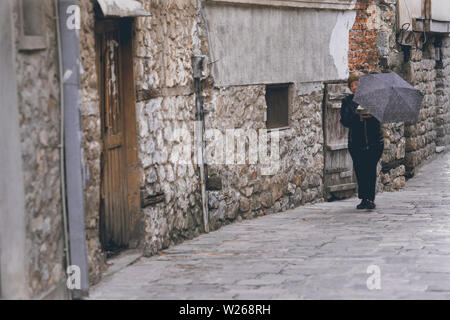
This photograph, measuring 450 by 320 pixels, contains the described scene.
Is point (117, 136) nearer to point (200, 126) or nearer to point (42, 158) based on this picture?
point (200, 126)

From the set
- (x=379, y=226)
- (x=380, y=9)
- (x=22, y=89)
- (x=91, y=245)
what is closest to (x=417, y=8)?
(x=380, y=9)

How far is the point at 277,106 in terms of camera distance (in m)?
12.1

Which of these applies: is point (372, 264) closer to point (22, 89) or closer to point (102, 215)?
point (102, 215)

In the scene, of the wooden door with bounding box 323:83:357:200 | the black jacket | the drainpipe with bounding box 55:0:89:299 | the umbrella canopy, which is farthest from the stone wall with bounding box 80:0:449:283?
the umbrella canopy

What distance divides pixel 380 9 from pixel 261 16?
374 centimetres

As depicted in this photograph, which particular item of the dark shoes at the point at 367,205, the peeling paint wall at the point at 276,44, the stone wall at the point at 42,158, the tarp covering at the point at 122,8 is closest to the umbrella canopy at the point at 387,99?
the peeling paint wall at the point at 276,44

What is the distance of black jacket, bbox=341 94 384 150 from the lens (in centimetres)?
1143

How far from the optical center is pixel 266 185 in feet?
38.1

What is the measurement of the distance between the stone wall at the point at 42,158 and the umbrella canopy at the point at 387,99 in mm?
5313

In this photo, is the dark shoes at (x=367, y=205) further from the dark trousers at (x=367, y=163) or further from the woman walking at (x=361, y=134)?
the woman walking at (x=361, y=134)

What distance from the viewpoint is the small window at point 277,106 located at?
11.9 metres

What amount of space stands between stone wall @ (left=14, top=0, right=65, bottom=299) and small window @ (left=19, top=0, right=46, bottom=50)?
53 millimetres

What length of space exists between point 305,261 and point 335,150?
5.50 m

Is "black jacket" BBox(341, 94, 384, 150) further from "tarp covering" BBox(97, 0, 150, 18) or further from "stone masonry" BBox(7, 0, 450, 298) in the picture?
"tarp covering" BBox(97, 0, 150, 18)
